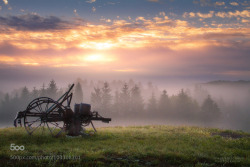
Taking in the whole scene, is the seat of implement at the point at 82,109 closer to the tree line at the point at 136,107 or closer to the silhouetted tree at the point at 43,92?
the tree line at the point at 136,107

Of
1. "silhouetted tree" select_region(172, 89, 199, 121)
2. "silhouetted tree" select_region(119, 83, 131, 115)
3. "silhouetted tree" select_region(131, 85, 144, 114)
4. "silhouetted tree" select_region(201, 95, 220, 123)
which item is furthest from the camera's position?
"silhouetted tree" select_region(119, 83, 131, 115)

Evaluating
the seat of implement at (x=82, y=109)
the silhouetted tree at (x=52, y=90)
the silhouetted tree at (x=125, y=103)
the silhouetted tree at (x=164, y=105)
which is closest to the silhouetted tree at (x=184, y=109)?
the silhouetted tree at (x=164, y=105)

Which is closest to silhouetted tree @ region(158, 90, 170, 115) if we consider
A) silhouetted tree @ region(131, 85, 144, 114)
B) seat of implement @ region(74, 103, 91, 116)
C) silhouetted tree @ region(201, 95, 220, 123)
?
silhouetted tree @ region(131, 85, 144, 114)

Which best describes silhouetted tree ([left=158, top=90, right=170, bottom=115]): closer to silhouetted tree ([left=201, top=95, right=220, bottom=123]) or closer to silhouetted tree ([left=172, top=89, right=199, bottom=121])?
silhouetted tree ([left=172, top=89, right=199, bottom=121])

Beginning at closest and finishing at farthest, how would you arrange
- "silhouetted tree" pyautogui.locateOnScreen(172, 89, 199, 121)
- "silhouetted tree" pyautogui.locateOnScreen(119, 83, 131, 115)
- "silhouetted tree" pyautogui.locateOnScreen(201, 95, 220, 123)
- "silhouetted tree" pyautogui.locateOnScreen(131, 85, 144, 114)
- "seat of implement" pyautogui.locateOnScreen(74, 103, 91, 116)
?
1. "seat of implement" pyautogui.locateOnScreen(74, 103, 91, 116)
2. "silhouetted tree" pyautogui.locateOnScreen(201, 95, 220, 123)
3. "silhouetted tree" pyautogui.locateOnScreen(172, 89, 199, 121)
4. "silhouetted tree" pyautogui.locateOnScreen(131, 85, 144, 114)
5. "silhouetted tree" pyautogui.locateOnScreen(119, 83, 131, 115)

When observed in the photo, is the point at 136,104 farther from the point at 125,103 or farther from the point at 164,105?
the point at 164,105

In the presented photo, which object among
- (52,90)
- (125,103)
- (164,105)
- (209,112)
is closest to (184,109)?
(164,105)

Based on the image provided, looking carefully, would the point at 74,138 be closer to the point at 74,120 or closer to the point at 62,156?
the point at 74,120

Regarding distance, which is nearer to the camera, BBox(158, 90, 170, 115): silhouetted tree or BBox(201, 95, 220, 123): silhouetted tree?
BBox(201, 95, 220, 123): silhouetted tree

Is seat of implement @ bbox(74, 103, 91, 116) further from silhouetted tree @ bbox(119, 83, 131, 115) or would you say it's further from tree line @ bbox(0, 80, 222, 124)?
silhouetted tree @ bbox(119, 83, 131, 115)

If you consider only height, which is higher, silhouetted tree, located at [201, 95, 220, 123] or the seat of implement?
the seat of implement

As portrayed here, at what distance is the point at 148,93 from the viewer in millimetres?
164250

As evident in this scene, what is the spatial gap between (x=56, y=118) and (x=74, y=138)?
257 cm

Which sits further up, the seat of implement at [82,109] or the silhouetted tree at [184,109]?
the seat of implement at [82,109]
